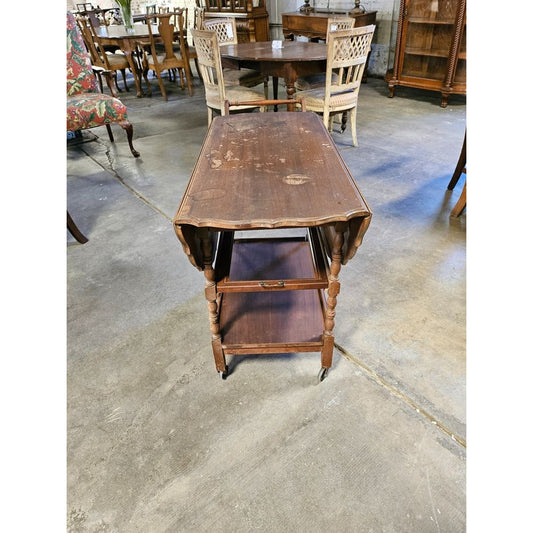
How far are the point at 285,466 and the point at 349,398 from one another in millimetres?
337

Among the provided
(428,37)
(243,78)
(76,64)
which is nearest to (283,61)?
(243,78)

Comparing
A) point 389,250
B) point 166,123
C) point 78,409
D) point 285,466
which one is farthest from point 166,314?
point 166,123

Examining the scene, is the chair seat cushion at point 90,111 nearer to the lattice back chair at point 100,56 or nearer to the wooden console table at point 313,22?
the lattice back chair at point 100,56

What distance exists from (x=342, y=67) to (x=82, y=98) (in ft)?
6.84

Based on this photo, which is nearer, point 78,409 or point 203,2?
point 78,409

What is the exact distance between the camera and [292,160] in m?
1.27

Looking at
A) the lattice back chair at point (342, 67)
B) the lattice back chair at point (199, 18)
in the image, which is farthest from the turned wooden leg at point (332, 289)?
the lattice back chair at point (199, 18)

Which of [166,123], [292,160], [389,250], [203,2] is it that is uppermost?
[203,2]

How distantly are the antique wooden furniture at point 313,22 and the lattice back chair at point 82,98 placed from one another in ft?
9.84

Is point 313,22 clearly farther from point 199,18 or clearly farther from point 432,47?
point 199,18

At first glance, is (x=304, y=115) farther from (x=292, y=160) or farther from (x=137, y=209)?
(x=137, y=209)

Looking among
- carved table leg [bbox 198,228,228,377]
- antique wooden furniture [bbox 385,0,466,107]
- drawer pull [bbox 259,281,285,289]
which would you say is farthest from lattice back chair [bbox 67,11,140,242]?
antique wooden furniture [bbox 385,0,466,107]

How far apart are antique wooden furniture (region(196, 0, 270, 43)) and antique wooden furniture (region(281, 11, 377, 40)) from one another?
81 centimetres

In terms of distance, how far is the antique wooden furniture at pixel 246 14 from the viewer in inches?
222
